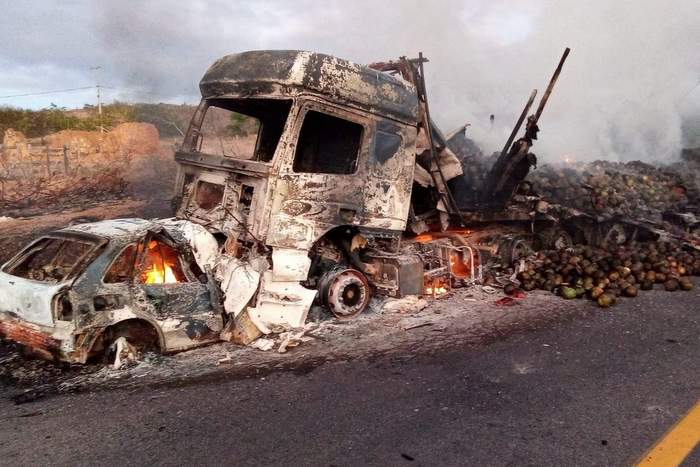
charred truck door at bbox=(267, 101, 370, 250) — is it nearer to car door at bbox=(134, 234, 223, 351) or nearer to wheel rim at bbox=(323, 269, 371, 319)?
wheel rim at bbox=(323, 269, 371, 319)

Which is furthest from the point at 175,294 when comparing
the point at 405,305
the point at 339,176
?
the point at 405,305

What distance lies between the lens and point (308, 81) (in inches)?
210

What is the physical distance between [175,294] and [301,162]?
243cm

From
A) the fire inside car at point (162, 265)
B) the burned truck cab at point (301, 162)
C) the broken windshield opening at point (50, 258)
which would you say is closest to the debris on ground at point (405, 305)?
the burned truck cab at point (301, 162)

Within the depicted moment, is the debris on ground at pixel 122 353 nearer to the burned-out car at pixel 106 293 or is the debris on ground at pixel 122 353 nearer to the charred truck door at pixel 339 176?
the burned-out car at pixel 106 293

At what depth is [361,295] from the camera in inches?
237

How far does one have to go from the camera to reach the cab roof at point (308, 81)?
5.36 metres

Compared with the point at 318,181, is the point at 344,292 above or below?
below

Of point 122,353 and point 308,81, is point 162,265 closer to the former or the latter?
point 122,353

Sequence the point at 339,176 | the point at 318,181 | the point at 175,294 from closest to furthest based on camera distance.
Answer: the point at 175,294 → the point at 318,181 → the point at 339,176

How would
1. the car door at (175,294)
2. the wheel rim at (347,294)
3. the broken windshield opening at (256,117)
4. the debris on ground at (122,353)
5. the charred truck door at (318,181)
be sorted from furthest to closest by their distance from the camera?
the broken windshield opening at (256,117), the wheel rim at (347,294), the charred truck door at (318,181), the car door at (175,294), the debris on ground at (122,353)

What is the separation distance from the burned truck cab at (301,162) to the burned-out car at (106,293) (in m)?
Result: 0.68

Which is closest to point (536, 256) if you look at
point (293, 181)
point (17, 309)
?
point (293, 181)

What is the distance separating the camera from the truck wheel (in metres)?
5.76
